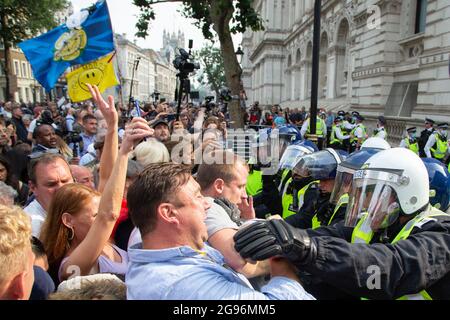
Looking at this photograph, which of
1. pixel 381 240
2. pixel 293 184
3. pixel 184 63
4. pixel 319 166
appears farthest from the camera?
pixel 184 63

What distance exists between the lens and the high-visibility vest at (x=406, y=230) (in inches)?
64.3

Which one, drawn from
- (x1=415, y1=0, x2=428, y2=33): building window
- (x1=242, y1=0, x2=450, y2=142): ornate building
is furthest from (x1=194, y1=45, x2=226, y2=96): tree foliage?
(x1=415, y1=0, x2=428, y2=33): building window

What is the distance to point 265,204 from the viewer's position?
4.45 meters

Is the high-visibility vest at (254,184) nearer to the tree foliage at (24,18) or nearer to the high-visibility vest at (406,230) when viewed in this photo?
the high-visibility vest at (406,230)

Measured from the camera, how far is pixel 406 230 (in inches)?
73.6

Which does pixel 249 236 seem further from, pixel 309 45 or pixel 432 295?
pixel 309 45

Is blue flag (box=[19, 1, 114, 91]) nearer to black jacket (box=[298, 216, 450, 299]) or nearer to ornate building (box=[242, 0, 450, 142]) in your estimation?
black jacket (box=[298, 216, 450, 299])

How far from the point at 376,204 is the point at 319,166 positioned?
4.33ft

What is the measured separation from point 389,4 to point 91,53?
47.7 feet

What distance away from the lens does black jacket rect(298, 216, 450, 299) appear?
141 cm

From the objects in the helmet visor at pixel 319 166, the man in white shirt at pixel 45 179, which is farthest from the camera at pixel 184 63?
the man in white shirt at pixel 45 179

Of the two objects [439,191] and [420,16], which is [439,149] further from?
[420,16]

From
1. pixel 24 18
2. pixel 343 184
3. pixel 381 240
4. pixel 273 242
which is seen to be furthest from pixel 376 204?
pixel 24 18
